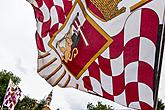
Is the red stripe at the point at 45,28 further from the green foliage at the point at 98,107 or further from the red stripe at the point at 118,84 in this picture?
the green foliage at the point at 98,107

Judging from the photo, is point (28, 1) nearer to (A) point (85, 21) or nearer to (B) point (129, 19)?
Answer: (A) point (85, 21)

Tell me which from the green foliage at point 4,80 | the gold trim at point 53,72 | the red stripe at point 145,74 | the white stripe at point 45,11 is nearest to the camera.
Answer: the red stripe at point 145,74

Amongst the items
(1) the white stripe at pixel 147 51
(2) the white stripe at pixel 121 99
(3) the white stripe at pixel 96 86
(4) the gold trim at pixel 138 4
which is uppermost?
(4) the gold trim at pixel 138 4

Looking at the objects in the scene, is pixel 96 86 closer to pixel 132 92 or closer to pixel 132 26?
pixel 132 92

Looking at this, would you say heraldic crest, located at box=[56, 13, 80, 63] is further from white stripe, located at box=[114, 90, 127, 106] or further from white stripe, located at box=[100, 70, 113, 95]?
white stripe, located at box=[114, 90, 127, 106]

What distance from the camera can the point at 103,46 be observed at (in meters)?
5.66

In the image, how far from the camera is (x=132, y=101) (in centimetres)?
522

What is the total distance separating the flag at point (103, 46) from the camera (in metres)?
5.03

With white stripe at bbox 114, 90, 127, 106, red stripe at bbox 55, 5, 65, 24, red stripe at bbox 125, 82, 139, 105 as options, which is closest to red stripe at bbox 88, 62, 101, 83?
white stripe at bbox 114, 90, 127, 106

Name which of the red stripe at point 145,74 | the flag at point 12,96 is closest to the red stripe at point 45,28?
the red stripe at point 145,74

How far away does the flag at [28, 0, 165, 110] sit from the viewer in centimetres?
503

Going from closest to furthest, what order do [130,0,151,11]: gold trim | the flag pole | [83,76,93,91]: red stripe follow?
the flag pole, [130,0,151,11]: gold trim, [83,76,93,91]: red stripe

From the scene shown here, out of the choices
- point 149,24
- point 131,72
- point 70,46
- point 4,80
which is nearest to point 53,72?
point 70,46

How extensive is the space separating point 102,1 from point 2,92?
66.5 metres
